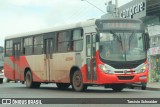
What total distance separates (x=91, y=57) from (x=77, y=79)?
1499 millimetres

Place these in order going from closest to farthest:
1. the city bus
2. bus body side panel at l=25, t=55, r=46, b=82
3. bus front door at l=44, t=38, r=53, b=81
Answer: the city bus → bus front door at l=44, t=38, r=53, b=81 → bus body side panel at l=25, t=55, r=46, b=82

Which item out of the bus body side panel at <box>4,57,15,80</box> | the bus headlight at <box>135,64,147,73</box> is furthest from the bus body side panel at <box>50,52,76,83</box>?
the bus body side panel at <box>4,57,15,80</box>

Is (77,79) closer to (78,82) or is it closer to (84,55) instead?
(78,82)

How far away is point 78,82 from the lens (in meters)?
22.6

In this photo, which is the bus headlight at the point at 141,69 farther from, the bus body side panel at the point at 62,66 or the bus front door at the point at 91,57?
the bus body side panel at the point at 62,66

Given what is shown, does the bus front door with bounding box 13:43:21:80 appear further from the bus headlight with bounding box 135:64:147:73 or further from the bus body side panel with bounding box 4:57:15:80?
the bus headlight with bounding box 135:64:147:73

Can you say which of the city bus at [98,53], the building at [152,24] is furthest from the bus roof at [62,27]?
the building at [152,24]

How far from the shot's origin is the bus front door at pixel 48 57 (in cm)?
2519

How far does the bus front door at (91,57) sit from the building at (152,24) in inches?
698

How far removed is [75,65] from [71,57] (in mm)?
513

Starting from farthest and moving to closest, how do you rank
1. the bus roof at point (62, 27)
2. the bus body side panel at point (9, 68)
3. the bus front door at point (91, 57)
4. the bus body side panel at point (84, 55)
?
the bus body side panel at point (9, 68), the bus roof at point (62, 27), the bus body side panel at point (84, 55), the bus front door at point (91, 57)

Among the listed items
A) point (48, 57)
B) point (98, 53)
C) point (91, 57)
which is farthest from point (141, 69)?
point (48, 57)

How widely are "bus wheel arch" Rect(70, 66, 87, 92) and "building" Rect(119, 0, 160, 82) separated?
55.2 feet

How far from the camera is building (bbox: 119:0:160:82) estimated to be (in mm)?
39594
